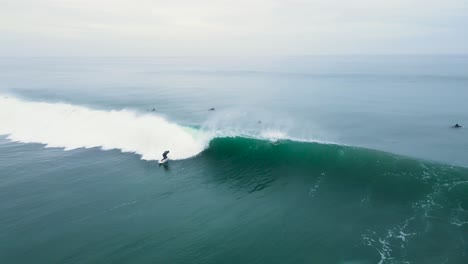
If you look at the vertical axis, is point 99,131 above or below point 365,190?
above

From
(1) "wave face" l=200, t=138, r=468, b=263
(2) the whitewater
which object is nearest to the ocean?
(1) "wave face" l=200, t=138, r=468, b=263

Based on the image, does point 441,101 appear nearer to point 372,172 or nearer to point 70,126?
point 372,172

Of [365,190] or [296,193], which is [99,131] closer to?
[296,193]

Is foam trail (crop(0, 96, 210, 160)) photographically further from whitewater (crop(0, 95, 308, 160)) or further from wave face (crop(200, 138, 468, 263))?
wave face (crop(200, 138, 468, 263))

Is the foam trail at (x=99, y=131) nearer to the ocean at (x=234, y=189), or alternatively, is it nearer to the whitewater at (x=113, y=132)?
the whitewater at (x=113, y=132)

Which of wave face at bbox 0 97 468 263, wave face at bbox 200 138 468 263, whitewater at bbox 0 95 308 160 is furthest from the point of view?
whitewater at bbox 0 95 308 160

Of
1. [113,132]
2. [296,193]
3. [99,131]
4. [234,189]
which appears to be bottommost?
[296,193]

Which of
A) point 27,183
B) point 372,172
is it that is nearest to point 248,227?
point 372,172

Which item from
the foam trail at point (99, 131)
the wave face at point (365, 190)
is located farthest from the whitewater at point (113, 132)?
the wave face at point (365, 190)

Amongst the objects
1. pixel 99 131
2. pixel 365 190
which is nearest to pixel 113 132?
pixel 99 131

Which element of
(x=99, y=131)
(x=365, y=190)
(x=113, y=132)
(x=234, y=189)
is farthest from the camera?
→ (x=99, y=131)
